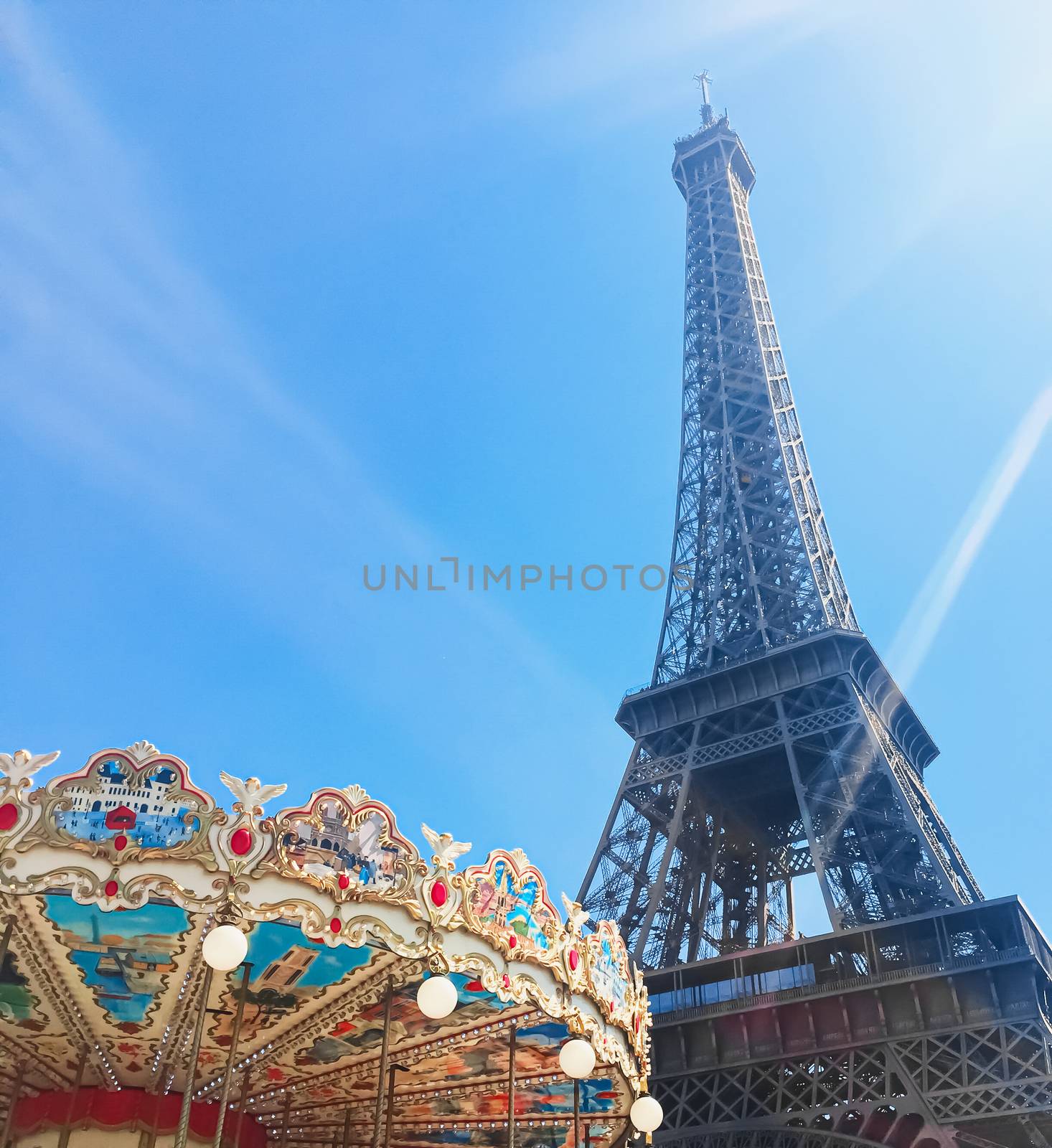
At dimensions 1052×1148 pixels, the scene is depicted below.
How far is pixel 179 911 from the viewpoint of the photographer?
28.4 feet

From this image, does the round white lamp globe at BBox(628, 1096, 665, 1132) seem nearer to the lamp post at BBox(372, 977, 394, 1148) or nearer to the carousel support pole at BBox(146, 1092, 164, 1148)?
the lamp post at BBox(372, 977, 394, 1148)

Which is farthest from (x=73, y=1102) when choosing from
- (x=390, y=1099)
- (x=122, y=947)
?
(x=122, y=947)

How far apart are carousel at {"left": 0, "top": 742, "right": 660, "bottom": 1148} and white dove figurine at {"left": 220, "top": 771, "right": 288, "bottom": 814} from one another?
0.04 feet

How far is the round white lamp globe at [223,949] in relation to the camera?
7688 millimetres

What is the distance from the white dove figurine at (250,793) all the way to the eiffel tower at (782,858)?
17.0 m

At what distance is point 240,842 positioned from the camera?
8.27 meters

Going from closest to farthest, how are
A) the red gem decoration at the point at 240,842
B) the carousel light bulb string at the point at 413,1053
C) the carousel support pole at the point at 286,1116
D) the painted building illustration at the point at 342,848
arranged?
the red gem decoration at the point at 240,842 → the painted building illustration at the point at 342,848 → the carousel light bulb string at the point at 413,1053 → the carousel support pole at the point at 286,1116

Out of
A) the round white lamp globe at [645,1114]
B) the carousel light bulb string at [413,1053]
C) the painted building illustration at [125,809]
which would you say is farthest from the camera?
the carousel light bulb string at [413,1053]

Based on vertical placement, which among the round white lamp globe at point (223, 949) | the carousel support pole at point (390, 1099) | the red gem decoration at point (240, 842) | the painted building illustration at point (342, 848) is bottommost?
the round white lamp globe at point (223, 949)

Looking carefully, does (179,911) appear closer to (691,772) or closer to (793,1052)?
(793,1052)

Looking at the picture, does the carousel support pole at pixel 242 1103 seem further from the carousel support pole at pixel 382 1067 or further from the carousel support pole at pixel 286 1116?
the carousel support pole at pixel 382 1067

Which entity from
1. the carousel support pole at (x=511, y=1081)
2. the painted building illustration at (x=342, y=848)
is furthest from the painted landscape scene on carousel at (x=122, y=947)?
the carousel support pole at (x=511, y=1081)

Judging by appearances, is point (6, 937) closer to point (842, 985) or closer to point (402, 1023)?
point (402, 1023)

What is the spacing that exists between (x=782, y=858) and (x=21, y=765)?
102 ft
